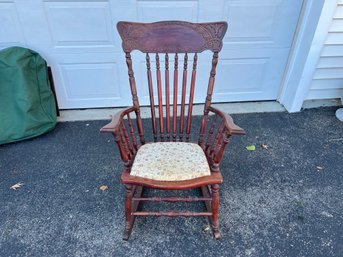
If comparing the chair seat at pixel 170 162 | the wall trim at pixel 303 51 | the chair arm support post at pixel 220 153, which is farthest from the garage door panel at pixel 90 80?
the wall trim at pixel 303 51

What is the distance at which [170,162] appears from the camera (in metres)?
1.37

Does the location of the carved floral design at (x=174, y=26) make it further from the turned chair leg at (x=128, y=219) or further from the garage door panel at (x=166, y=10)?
the garage door panel at (x=166, y=10)

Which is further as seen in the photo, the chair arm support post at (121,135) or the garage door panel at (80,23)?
the garage door panel at (80,23)

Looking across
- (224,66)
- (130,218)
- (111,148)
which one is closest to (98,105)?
(111,148)

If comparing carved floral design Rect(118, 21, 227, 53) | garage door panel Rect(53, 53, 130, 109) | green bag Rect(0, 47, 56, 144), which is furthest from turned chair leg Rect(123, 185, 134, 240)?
garage door panel Rect(53, 53, 130, 109)

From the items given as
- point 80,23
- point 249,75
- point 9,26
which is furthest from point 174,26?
point 9,26

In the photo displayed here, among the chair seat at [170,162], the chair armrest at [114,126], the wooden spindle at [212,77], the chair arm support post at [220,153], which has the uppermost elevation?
the wooden spindle at [212,77]

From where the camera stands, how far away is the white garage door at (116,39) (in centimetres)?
212

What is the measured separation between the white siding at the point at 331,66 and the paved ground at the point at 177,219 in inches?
17.8

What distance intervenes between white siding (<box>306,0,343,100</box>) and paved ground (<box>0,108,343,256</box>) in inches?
17.8

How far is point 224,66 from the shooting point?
2498 mm

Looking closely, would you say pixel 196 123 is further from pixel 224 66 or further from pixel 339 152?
pixel 339 152

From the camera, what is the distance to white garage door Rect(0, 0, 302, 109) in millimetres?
2123

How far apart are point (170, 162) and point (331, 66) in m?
1.96
